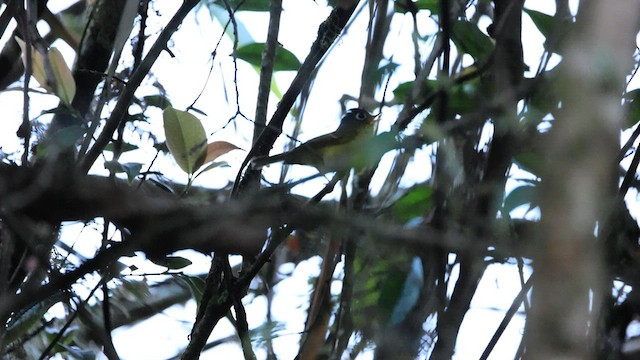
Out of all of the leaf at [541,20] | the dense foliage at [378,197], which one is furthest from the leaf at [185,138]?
the leaf at [541,20]

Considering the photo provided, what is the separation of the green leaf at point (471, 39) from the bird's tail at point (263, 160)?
291mm

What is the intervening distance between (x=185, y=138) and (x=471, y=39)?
397 millimetres

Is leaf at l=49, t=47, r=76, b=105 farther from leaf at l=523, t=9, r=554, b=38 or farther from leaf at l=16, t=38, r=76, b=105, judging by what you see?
leaf at l=523, t=9, r=554, b=38

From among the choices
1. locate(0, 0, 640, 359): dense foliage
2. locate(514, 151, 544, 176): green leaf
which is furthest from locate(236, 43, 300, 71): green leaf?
locate(514, 151, 544, 176): green leaf

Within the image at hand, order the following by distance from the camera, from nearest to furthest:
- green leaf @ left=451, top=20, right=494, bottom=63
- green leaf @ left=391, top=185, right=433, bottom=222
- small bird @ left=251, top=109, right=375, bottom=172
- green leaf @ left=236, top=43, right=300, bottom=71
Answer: green leaf @ left=391, top=185, right=433, bottom=222 → green leaf @ left=451, top=20, right=494, bottom=63 → small bird @ left=251, top=109, right=375, bottom=172 → green leaf @ left=236, top=43, right=300, bottom=71

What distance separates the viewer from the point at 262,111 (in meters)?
1.14

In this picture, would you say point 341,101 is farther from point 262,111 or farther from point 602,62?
Answer: point 602,62

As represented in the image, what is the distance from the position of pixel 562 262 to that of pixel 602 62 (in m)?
0.10

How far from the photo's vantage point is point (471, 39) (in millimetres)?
986

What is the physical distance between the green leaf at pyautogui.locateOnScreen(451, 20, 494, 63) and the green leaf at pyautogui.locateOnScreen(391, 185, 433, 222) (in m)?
0.22

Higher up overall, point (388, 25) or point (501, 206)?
point (388, 25)

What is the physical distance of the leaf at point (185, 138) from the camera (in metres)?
1.08

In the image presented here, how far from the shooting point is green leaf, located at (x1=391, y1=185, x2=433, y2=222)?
85cm

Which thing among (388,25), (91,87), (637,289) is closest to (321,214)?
(637,289)
